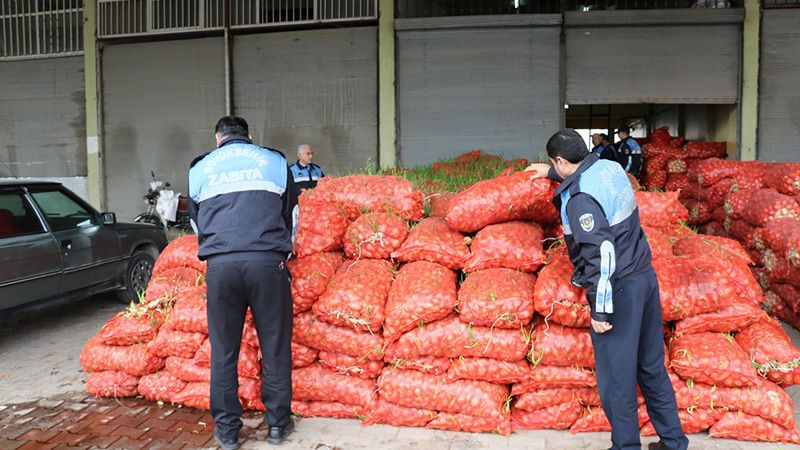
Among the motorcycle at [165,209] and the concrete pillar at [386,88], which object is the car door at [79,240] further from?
the concrete pillar at [386,88]

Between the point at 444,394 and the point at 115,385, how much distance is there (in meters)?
2.28

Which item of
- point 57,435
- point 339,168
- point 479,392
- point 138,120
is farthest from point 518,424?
point 138,120

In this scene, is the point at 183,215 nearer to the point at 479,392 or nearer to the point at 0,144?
the point at 0,144

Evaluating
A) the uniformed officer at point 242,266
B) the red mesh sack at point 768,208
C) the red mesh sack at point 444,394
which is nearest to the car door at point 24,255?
the uniformed officer at point 242,266

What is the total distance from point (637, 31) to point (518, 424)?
820 centimetres

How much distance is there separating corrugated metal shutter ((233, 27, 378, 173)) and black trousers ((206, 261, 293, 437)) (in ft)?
23.4

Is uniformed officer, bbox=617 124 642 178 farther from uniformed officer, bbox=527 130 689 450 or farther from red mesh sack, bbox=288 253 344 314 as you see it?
red mesh sack, bbox=288 253 344 314

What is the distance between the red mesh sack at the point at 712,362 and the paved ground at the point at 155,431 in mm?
369

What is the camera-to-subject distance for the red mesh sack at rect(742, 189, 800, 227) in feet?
18.2

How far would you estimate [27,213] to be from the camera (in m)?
5.41

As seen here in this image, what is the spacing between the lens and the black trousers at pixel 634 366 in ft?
9.49

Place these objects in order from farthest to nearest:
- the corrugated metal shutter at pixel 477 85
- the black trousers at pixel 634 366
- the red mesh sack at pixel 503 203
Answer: the corrugated metal shutter at pixel 477 85 < the red mesh sack at pixel 503 203 < the black trousers at pixel 634 366

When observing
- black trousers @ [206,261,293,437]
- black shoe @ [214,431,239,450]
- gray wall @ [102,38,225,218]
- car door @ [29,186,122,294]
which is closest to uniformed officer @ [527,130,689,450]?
black trousers @ [206,261,293,437]

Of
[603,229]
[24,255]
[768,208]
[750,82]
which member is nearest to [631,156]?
[750,82]
